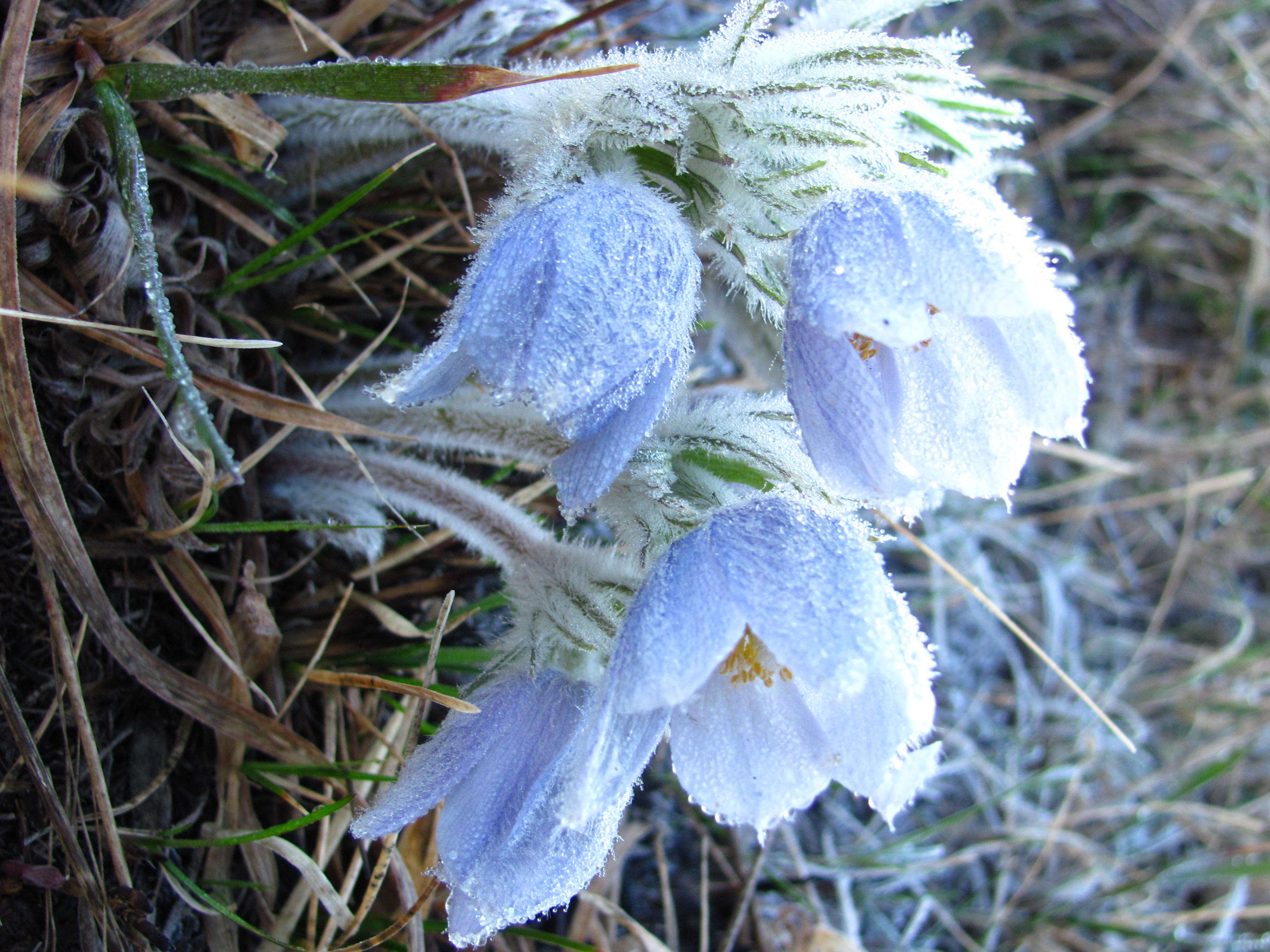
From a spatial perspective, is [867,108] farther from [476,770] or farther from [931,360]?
[476,770]

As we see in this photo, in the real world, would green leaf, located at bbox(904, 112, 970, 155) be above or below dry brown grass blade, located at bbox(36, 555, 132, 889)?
above

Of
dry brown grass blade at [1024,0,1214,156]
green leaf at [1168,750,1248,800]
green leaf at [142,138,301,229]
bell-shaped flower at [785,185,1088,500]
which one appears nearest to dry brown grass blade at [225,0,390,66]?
green leaf at [142,138,301,229]

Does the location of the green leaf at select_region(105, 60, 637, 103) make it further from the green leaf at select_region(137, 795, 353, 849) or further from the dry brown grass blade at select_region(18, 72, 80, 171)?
the green leaf at select_region(137, 795, 353, 849)

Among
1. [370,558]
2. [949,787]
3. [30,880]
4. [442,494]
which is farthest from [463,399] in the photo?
[949,787]

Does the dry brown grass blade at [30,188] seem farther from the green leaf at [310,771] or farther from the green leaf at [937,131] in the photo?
the green leaf at [937,131]

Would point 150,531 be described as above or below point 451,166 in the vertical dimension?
below

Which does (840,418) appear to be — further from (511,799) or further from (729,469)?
(511,799)

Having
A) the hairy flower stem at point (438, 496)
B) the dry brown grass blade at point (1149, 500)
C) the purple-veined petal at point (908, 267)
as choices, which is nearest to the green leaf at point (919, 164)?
the purple-veined petal at point (908, 267)
